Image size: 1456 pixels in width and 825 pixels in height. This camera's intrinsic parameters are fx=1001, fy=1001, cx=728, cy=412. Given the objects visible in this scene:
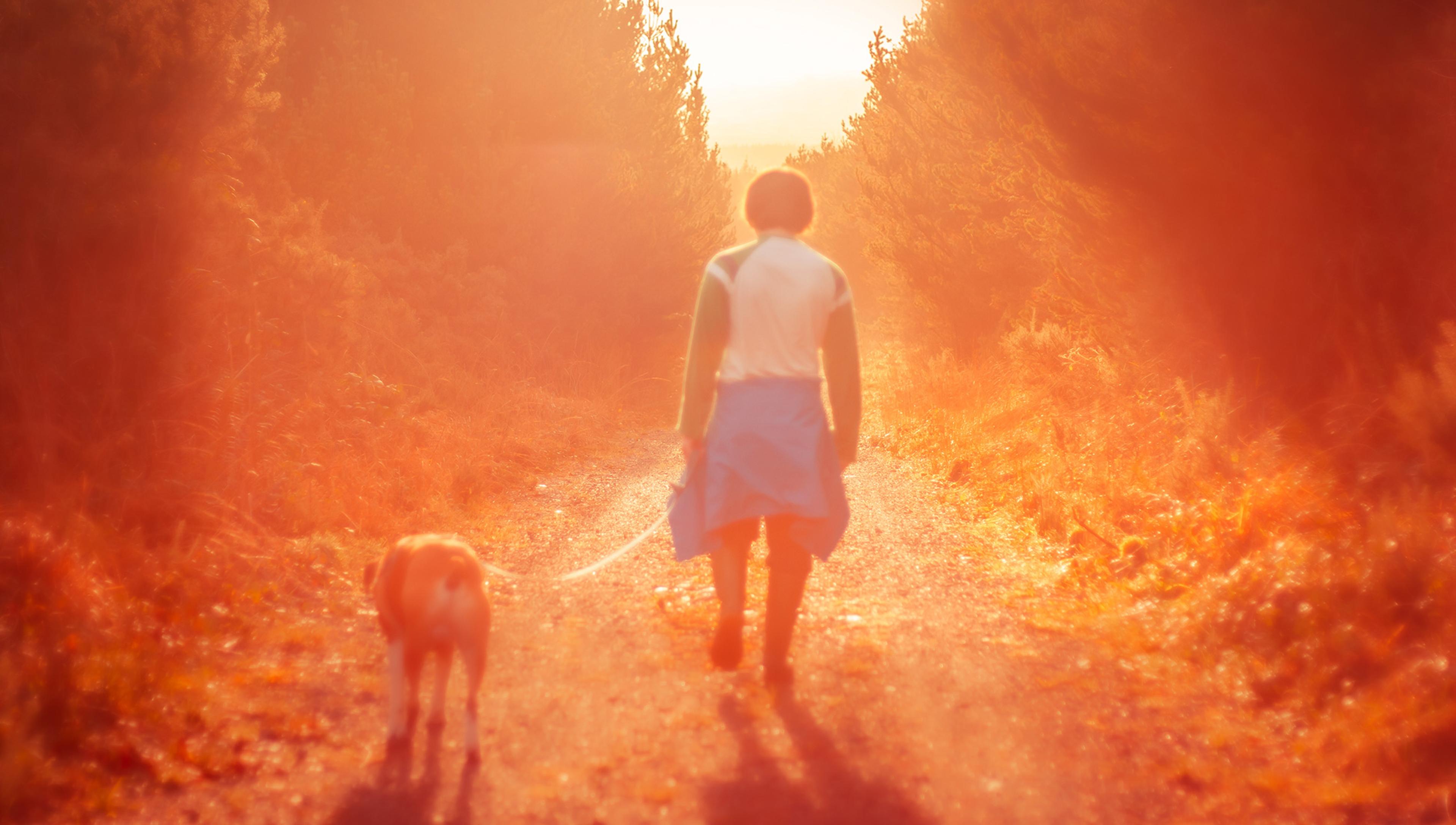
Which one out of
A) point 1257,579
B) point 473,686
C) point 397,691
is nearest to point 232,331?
point 397,691

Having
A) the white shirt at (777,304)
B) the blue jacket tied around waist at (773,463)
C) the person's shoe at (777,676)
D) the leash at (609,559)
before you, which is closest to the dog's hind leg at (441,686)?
the leash at (609,559)

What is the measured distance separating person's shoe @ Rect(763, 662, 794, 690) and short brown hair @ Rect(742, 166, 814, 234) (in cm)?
194

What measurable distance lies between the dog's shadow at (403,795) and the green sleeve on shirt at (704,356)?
5.45 feet

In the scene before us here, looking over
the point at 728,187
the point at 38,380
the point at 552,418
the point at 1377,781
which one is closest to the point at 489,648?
the point at 38,380

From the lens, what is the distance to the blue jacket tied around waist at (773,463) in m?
4.30

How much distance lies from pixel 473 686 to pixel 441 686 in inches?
12.3

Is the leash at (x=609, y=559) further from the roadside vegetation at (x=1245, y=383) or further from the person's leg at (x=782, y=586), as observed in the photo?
the roadside vegetation at (x=1245, y=383)

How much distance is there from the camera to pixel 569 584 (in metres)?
6.67

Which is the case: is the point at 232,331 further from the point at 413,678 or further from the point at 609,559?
the point at 413,678

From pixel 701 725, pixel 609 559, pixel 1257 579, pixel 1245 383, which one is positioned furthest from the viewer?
pixel 1245 383

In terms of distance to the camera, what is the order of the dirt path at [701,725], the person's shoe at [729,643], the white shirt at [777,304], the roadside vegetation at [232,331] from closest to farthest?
the dirt path at [701,725] < the white shirt at [777,304] < the person's shoe at [729,643] < the roadside vegetation at [232,331]

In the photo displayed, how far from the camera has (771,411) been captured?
4.32 metres

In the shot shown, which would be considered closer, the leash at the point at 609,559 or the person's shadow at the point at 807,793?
the person's shadow at the point at 807,793

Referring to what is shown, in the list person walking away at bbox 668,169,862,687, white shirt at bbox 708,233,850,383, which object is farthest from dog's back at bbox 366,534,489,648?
white shirt at bbox 708,233,850,383
